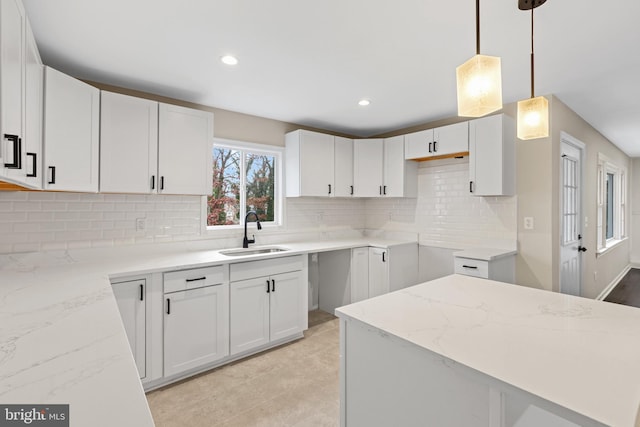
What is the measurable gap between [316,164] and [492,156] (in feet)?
6.12

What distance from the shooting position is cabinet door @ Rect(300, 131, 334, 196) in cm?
369

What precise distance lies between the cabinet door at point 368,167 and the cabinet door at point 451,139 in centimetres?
74

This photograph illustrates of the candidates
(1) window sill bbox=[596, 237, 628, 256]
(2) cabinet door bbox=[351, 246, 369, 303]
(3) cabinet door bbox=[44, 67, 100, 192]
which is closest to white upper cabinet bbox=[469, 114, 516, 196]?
(2) cabinet door bbox=[351, 246, 369, 303]

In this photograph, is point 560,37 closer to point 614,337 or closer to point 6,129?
point 614,337

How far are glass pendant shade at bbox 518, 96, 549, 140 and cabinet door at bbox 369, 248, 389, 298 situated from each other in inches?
86.4

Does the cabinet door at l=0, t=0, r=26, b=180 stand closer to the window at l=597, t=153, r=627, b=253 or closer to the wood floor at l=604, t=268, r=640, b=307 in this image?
the wood floor at l=604, t=268, r=640, b=307

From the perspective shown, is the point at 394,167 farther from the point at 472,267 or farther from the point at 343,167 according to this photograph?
the point at 472,267

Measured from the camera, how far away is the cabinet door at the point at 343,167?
13.2 feet

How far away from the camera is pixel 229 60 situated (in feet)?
7.41

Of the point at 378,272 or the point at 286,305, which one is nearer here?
the point at 286,305

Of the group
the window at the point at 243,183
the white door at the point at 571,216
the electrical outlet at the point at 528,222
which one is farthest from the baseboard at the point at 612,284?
the window at the point at 243,183

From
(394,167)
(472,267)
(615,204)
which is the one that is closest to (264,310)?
(472,267)

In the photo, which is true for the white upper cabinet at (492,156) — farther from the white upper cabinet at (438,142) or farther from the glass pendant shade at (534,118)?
the glass pendant shade at (534,118)

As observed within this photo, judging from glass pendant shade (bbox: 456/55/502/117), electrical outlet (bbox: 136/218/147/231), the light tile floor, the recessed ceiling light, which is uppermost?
the recessed ceiling light
